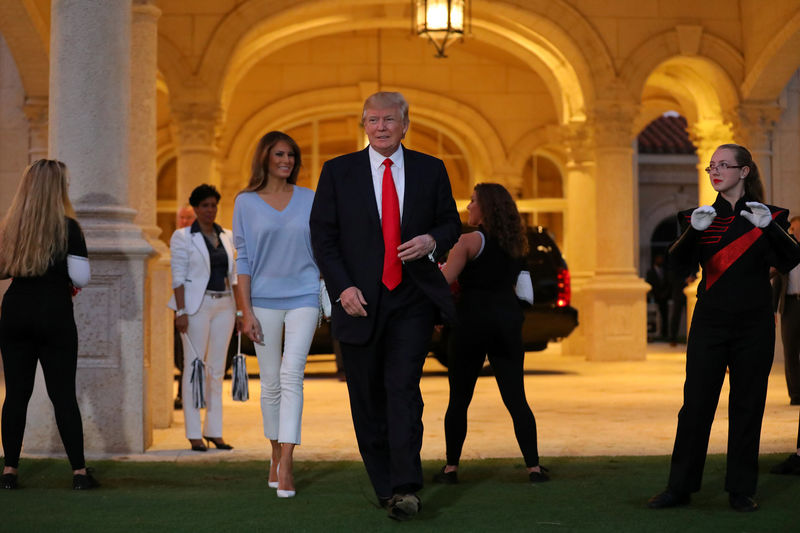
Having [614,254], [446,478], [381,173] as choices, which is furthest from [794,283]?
[614,254]

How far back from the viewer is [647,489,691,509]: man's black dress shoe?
579 centimetres

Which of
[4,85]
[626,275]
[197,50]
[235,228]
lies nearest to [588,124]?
[626,275]

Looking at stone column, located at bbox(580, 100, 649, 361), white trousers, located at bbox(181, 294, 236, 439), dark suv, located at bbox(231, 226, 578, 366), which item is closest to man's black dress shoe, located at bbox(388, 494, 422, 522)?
white trousers, located at bbox(181, 294, 236, 439)

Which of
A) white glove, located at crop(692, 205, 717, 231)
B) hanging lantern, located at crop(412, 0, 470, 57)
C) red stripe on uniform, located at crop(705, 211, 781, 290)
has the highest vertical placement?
hanging lantern, located at crop(412, 0, 470, 57)

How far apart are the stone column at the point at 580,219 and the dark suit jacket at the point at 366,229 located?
43.5ft

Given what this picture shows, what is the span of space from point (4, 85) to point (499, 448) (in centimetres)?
1097

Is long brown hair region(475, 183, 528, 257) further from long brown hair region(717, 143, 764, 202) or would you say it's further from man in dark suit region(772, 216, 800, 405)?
man in dark suit region(772, 216, 800, 405)

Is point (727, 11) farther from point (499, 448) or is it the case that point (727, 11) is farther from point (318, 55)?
point (499, 448)

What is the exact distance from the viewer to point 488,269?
22.0ft

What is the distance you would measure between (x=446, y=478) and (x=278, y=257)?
156 centimetres

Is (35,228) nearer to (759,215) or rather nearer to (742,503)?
(759,215)

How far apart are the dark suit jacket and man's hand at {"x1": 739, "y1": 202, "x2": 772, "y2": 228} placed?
1360mm

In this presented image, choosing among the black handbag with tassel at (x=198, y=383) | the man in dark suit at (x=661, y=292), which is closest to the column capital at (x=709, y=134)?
the man in dark suit at (x=661, y=292)

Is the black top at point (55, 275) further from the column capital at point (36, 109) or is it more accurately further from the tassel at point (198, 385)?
the column capital at point (36, 109)
